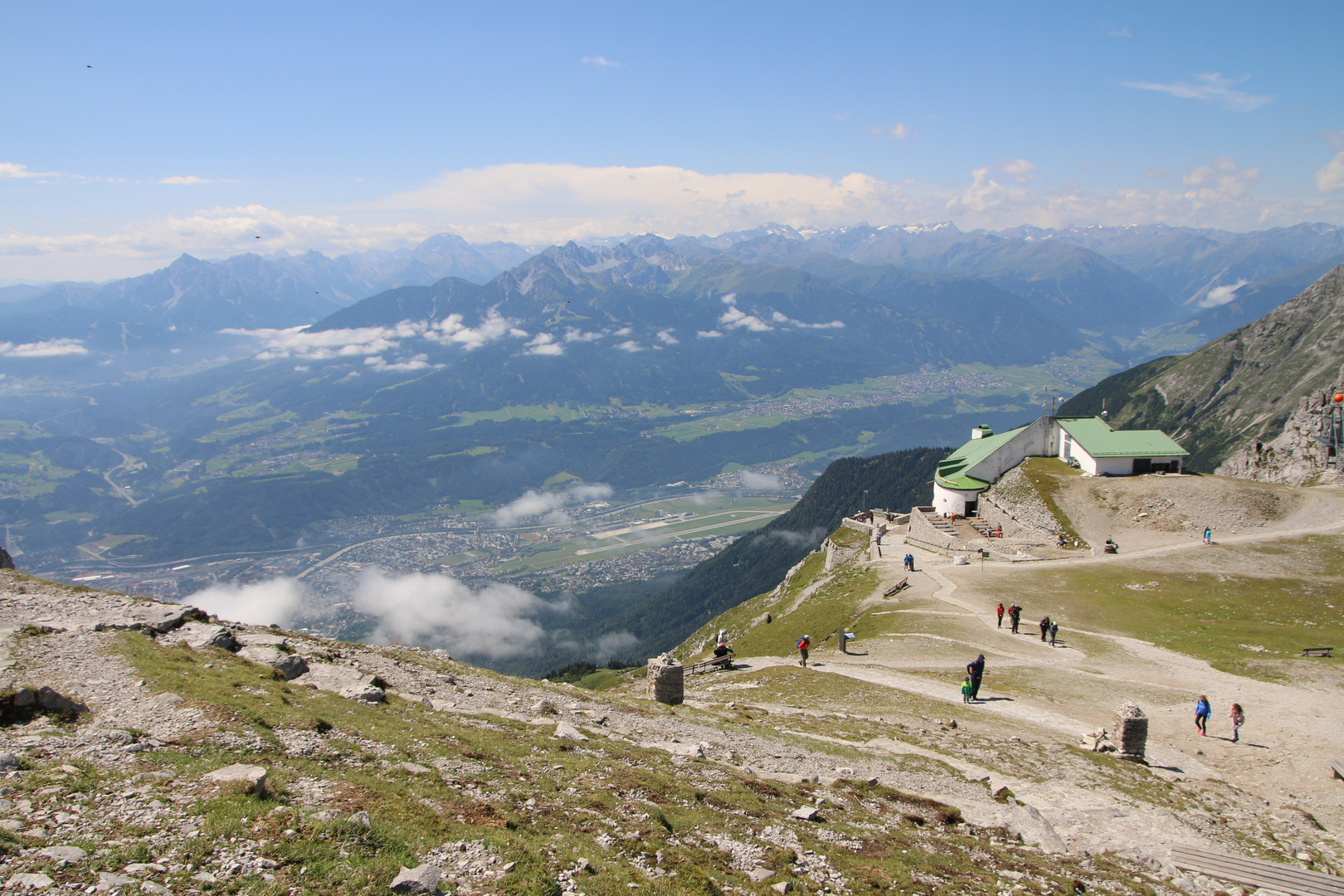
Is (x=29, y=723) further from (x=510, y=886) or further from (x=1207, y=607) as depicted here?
(x=1207, y=607)

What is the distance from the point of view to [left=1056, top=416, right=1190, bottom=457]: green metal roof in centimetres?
7088

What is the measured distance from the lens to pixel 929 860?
16.6 m

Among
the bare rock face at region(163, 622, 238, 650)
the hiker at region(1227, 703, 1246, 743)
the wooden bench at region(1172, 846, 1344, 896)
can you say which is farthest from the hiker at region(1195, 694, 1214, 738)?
the bare rock face at region(163, 622, 238, 650)

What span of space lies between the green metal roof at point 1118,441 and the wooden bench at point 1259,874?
60027 millimetres

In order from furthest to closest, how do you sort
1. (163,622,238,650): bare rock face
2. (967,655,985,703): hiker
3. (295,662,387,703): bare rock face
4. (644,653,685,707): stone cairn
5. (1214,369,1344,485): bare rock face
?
1. (1214,369,1344,485): bare rock face
2. (967,655,985,703): hiker
3. (644,653,685,707): stone cairn
4. (163,622,238,650): bare rock face
5. (295,662,387,703): bare rock face

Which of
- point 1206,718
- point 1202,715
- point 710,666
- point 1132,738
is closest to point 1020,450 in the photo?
point 1206,718

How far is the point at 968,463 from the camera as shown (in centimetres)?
8088

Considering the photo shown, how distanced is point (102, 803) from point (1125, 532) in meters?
72.5

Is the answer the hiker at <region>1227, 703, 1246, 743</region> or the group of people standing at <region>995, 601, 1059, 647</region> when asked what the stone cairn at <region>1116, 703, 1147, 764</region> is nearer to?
the hiker at <region>1227, 703, 1246, 743</region>

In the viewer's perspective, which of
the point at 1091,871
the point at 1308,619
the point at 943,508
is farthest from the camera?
the point at 943,508

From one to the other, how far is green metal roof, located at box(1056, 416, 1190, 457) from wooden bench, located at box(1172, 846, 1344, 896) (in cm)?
6003

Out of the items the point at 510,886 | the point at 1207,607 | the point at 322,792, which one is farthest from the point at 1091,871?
the point at 1207,607

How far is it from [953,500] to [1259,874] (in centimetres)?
6105

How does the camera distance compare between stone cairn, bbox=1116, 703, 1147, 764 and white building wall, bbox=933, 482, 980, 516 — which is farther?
white building wall, bbox=933, 482, 980, 516
